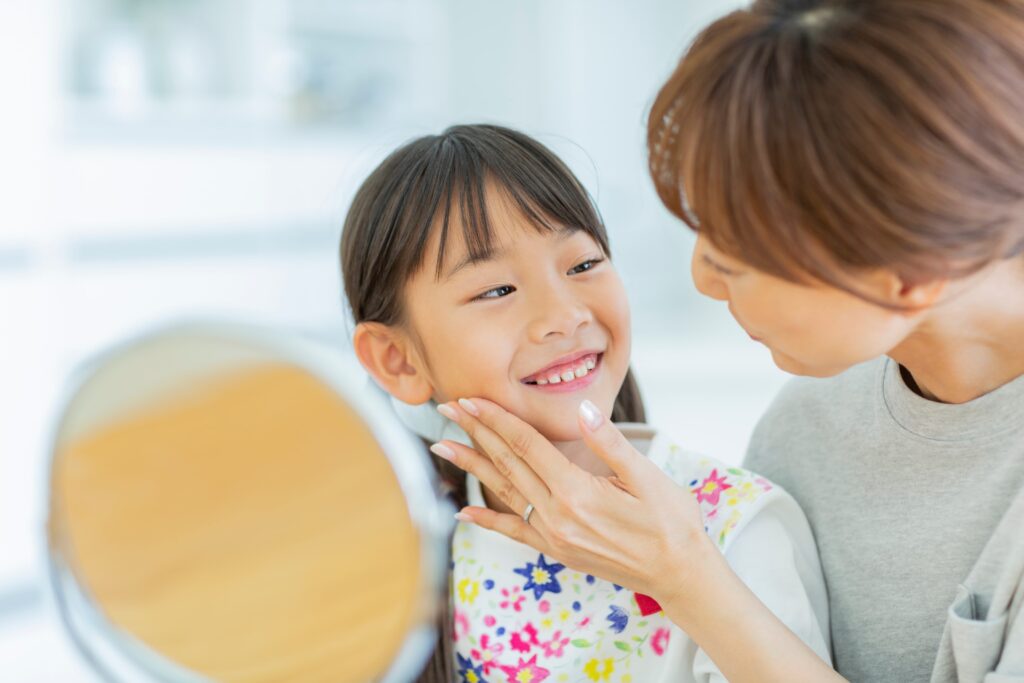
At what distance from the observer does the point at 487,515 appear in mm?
1042

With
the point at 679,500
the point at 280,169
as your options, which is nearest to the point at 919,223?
the point at 679,500

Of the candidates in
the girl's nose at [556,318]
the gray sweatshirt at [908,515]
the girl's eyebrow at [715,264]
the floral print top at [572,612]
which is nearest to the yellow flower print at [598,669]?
the floral print top at [572,612]

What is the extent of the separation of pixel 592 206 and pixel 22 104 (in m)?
2.24

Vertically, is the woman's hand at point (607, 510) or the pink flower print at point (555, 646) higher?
the woman's hand at point (607, 510)

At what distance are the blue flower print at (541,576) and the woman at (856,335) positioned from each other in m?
0.11

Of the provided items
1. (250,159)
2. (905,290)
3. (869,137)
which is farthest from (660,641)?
(250,159)

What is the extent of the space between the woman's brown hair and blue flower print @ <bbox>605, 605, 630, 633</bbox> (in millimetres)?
471

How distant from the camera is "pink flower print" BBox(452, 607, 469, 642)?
113 cm

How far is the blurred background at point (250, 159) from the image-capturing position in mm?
2787

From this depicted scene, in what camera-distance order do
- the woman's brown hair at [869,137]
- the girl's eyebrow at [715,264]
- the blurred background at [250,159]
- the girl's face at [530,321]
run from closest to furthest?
1. the woman's brown hair at [869,137]
2. the girl's eyebrow at [715,264]
3. the girl's face at [530,321]
4. the blurred background at [250,159]

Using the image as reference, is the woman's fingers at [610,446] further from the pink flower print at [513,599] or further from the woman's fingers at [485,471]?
the pink flower print at [513,599]

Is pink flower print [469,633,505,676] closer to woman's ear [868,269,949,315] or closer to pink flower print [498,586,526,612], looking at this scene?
pink flower print [498,586,526,612]

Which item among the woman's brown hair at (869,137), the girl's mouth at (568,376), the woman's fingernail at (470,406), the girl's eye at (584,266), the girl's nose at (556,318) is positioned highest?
the woman's brown hair at (869,137)

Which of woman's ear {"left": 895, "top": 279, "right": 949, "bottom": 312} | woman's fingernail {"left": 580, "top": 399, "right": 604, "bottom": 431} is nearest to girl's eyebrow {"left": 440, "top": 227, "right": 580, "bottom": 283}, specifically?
woman's fingernail {"left": 580, "top": 399, "right": 604, "bottom": 431}
